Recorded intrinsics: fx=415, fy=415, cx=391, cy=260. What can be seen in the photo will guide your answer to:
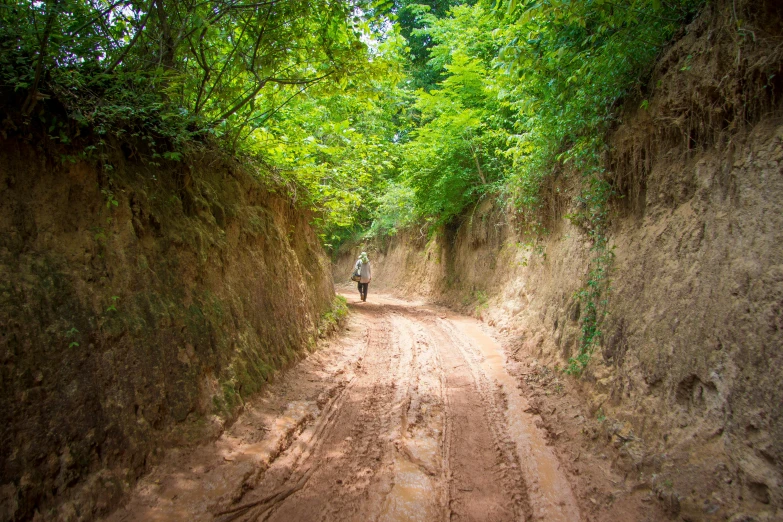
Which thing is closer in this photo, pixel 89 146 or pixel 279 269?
pixel 89 146

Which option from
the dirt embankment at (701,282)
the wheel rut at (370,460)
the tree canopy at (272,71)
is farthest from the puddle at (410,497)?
the tree canopy at (272,71)

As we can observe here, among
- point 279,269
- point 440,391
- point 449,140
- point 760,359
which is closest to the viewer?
point 760,359

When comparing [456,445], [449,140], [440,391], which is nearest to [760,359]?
[456,445]

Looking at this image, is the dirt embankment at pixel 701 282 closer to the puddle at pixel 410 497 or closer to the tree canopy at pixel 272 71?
the tree canopy at pixel 272 71

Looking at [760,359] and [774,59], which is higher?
[774,59]

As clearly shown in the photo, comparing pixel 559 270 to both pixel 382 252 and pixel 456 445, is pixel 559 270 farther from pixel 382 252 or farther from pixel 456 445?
pixel 382 252

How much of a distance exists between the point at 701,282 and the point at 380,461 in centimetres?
333

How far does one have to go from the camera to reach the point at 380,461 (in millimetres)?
4055

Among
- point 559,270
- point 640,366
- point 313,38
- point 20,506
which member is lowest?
point 20,506

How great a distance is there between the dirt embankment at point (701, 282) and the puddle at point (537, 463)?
0.56 m

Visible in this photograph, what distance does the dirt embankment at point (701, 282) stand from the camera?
2.86 meters

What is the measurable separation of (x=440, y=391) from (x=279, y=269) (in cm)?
328

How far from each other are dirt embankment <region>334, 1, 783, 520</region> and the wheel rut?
93 centimetres

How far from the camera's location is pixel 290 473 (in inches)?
149
